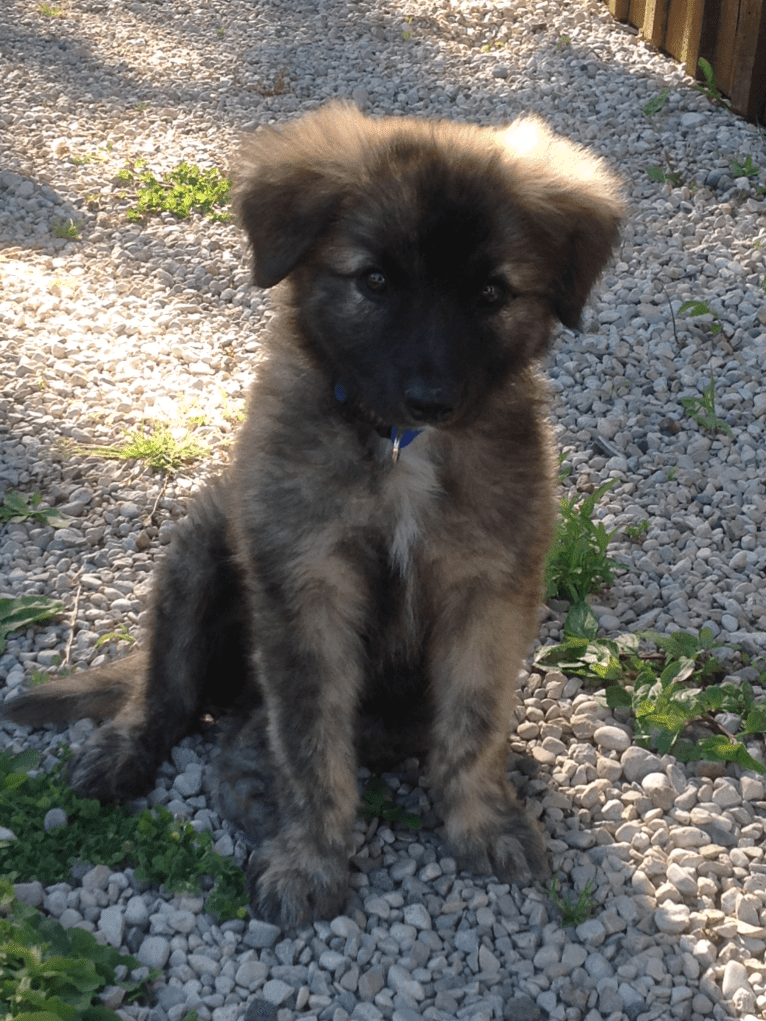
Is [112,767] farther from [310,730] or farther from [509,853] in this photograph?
[509,853]

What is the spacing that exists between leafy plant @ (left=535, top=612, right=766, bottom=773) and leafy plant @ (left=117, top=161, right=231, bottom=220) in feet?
11.2

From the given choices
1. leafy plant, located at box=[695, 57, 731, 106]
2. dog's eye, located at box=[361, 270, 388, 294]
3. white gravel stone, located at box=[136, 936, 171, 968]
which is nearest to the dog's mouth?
dog's eye, located at box=[361, 270, 388, 294]

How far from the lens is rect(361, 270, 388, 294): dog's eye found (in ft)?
7.51

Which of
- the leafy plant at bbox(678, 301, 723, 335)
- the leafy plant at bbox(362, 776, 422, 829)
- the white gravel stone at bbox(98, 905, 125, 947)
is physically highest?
the leafy plant at bbox(678, 301, 723, 335)

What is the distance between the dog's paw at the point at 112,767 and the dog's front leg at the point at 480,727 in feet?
2.25

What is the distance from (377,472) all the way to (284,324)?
1.37ft

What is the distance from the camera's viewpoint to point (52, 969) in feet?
6.82

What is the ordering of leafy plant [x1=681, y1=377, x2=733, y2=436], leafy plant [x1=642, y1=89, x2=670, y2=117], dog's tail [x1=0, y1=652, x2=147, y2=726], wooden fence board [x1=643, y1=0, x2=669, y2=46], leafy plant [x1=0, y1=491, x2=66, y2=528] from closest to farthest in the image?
dog's tail [x1=0, y1=652, x2=147, y2=726] < leafy plant [x1=0, y1=491, x2=66, y2=528] < leafy plant [x1=681, y1=377, x2=733, y2=436] < leafy plant [x1=642, y1=89, x2=670, y2=117] < wooden fence board [x1=643, y1=0, x2=669, y2=46]

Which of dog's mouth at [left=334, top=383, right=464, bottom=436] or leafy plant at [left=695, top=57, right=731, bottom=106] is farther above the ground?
dog's mouth at [left=334, top=383, right=464, bottom=436]

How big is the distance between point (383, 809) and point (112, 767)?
2.09ft

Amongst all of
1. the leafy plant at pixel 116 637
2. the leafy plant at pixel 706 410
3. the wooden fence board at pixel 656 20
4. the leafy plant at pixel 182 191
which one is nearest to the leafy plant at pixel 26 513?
the leafy plant at pixel 116 637

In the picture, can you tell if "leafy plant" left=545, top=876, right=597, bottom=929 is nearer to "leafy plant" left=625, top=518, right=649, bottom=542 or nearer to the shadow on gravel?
"leafy plant" left=625, top=518, right=649, bottom=542

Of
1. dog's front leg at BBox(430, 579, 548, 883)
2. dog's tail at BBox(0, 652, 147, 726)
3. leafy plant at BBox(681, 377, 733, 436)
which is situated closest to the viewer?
dog's front leg at BBox(430, 579, 548, 883)

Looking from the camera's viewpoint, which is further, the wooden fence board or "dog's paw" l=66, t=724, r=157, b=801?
the wooden fence board
